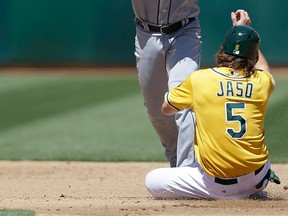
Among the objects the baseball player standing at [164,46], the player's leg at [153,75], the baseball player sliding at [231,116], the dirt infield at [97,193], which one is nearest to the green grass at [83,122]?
the dirt infield at [97,193]

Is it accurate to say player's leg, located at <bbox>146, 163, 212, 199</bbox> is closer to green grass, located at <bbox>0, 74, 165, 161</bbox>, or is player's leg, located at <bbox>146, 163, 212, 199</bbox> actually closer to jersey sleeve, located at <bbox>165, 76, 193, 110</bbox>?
jersey sleeve, located at <bbox>165, 76, 193, 110</bbox>

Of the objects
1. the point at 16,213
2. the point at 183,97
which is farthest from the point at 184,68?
the point at 16,213

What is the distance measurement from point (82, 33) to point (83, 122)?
19.1 feet

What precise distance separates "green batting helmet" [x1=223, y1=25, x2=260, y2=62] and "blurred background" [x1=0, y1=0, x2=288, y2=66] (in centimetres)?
1080

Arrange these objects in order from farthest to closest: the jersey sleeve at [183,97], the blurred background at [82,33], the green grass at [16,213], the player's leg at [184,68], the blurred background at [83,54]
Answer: the blurred background at [82,33] → the blurred background at [83,54] → the player's leg at [184,68] → the jersey sleeve at [183,97] → the green grass at [16,213]

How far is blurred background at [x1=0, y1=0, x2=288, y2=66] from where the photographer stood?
16.7m

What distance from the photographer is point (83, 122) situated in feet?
38.3

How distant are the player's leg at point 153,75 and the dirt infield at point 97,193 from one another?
0.60 m

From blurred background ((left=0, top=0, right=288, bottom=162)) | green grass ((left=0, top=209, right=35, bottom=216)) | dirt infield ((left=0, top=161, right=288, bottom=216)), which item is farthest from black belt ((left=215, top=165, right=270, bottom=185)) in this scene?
blurred background ((left=0, top=0, right=288, bottom=162))

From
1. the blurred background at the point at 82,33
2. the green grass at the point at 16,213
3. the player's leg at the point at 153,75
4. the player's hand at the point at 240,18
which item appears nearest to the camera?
the green grass at the point at 16,213

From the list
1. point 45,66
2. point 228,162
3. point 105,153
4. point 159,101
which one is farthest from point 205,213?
point 45,66

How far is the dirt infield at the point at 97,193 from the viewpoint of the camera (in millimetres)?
5512

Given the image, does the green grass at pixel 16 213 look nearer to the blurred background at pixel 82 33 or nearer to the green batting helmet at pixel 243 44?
the green batting helmet at pixel 243 44

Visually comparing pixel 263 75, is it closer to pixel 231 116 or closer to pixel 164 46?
pixel 231 116
